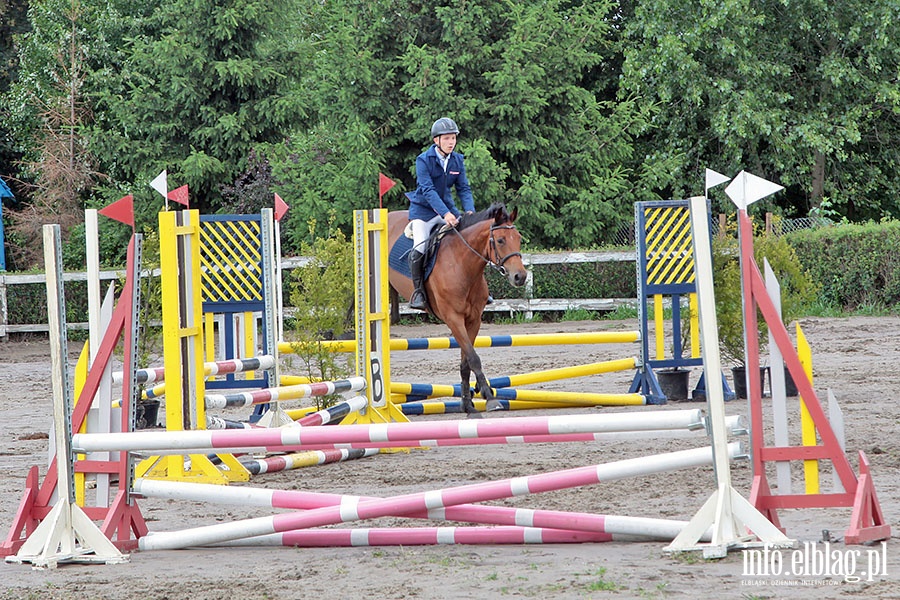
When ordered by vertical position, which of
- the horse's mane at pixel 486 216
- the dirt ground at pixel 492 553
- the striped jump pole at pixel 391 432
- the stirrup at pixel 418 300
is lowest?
the dirt ground at pixel 492 553

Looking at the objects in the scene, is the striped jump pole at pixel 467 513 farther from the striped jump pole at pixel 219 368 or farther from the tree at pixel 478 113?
the tree at pixel 478 113

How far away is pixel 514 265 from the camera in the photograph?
8969 mm

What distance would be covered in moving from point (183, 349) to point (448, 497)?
2.61m

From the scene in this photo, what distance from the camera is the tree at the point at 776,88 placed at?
72.9 feet

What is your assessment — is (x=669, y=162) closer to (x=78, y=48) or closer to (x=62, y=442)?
(x=78, y=48)

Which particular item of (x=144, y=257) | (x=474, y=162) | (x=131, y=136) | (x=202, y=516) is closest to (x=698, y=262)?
(x=202, y=516)

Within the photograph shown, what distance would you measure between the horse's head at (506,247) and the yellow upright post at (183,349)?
115 inches

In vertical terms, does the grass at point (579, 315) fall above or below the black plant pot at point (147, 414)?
above

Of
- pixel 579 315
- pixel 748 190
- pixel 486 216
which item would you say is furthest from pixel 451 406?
pixel 579 315

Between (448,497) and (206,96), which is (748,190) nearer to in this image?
(448,497)

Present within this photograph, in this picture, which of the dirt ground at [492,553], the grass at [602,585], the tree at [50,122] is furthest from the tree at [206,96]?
the grass at [602,585]

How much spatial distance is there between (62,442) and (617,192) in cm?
1656

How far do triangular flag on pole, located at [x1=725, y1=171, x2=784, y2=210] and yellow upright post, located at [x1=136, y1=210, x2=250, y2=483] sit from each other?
10.3ft

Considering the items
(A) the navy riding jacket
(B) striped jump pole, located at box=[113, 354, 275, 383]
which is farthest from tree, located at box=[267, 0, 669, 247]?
(B) striped jump pole, located at box=[113, 354, 275, 383]
